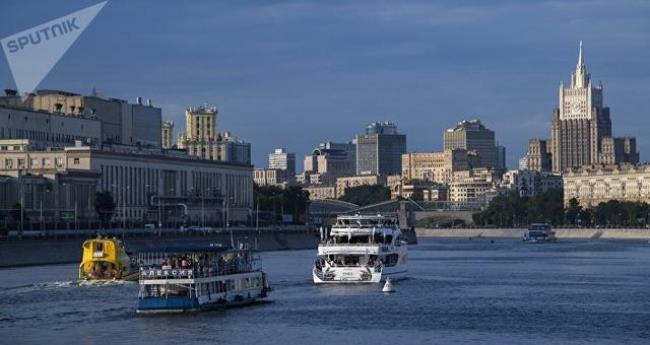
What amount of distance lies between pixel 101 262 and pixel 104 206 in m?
80.6

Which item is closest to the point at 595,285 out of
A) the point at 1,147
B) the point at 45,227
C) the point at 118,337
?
the point at 118,337

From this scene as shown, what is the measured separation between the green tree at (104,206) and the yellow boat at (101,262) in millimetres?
78201

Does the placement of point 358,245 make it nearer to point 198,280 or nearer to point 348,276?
point 348,276

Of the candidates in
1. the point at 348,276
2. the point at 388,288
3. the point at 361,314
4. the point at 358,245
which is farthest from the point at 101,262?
the point at 361,314

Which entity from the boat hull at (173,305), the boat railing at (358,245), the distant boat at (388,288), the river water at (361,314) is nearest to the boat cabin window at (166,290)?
the boat hull at (173,305)

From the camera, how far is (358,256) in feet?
357

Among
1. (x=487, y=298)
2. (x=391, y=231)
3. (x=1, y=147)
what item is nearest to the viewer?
(x=487, y=298)

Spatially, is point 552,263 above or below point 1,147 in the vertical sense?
below

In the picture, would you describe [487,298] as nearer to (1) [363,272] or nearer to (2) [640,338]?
(1) [363,272]

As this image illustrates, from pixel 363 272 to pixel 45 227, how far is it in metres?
62.2

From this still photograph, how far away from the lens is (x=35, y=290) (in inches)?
3853

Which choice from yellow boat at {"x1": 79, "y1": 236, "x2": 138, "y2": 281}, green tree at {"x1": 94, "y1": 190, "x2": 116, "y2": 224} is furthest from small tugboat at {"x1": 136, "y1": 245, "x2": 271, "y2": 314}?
green tree at {"x1": 94, "y1": 190, "x2": 116, "y2": 224}

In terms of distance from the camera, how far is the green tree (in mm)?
186625

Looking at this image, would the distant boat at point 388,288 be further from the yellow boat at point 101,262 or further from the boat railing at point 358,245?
the yellow boat at point 101,262
